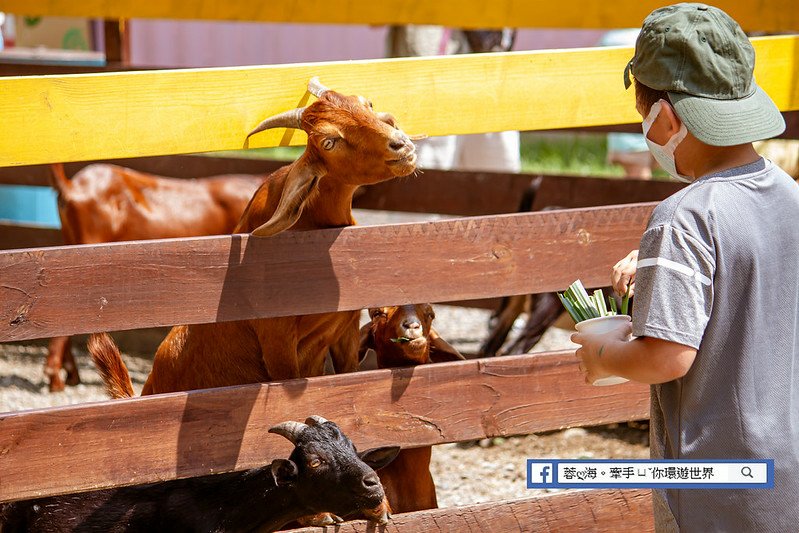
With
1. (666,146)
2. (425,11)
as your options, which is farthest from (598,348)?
(425,11)

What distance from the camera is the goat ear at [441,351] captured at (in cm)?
390

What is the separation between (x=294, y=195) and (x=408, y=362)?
35.0 inches

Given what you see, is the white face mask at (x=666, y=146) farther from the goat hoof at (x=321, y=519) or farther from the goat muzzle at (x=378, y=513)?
the goat hoof at (x=321, y=519)

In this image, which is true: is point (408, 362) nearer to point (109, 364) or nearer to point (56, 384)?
point (109, 364)

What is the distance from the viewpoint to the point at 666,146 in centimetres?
219

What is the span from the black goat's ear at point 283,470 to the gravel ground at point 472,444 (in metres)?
1.93

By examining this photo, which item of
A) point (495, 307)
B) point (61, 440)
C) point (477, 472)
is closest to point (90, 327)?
point (61, 440)

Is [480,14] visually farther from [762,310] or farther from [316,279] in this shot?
[762,310]

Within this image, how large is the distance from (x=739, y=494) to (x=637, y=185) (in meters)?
4.86

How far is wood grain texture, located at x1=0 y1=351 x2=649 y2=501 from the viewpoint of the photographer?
9.85 ft

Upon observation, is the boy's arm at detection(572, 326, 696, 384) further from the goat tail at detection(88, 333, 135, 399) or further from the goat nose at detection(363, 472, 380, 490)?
the goat tail at detection(88, 333, 135, 399)

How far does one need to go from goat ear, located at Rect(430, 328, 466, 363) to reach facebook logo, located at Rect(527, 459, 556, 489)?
1631mm

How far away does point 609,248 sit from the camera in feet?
11.5

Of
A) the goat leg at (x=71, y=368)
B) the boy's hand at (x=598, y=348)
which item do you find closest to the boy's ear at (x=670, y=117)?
the boy's hand at (x=598, y=348)
